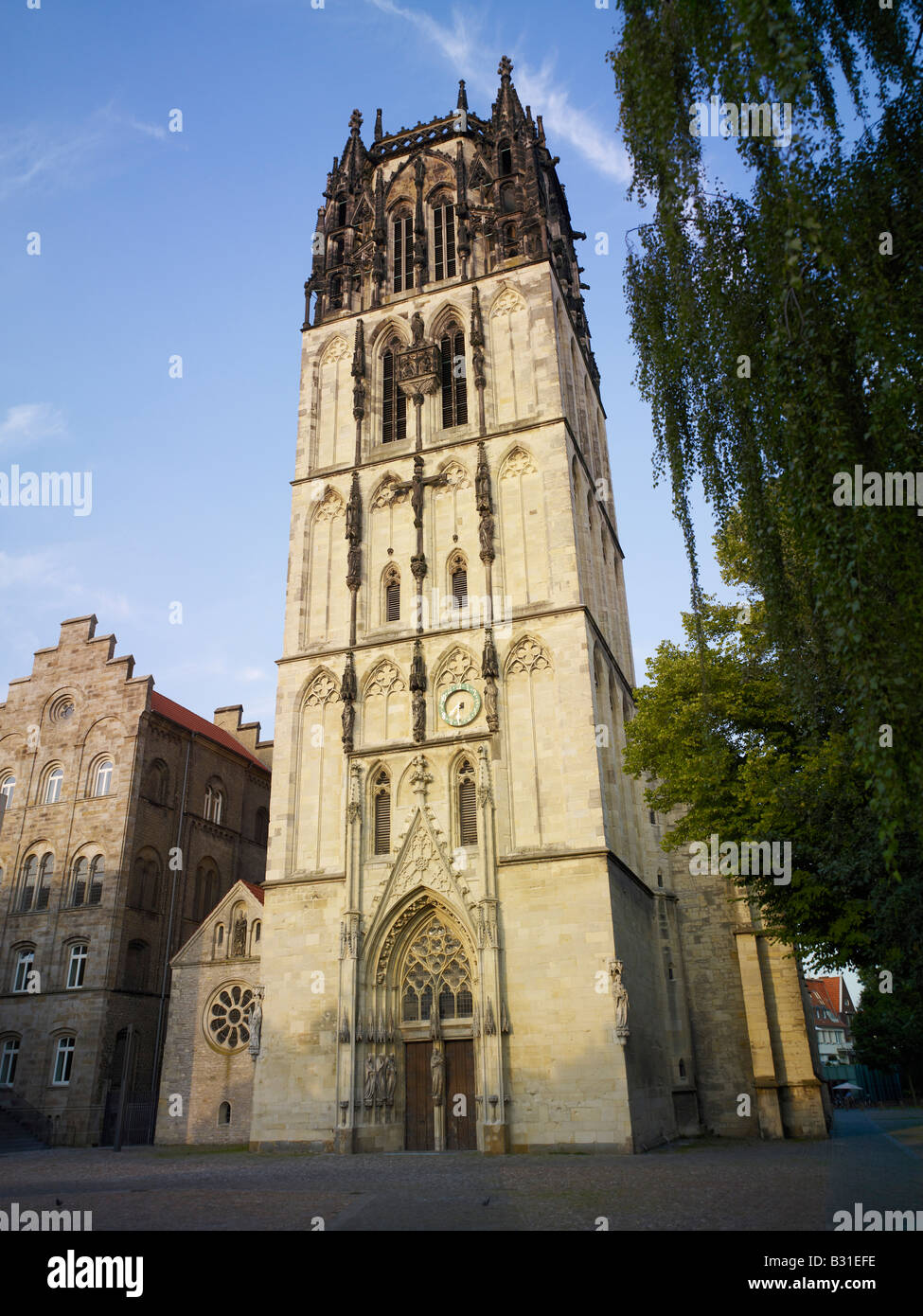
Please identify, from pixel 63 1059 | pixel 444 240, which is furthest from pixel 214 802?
pixel 444 240

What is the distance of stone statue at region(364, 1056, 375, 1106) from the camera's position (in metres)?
19.5

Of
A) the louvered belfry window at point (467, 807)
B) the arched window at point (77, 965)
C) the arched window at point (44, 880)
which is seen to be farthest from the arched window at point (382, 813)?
the arched window at point (44, 880)

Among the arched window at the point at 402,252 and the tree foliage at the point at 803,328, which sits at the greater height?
the arched window at the point at 402,252

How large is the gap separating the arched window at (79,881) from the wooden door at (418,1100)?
1411cm

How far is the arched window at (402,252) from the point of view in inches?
1153

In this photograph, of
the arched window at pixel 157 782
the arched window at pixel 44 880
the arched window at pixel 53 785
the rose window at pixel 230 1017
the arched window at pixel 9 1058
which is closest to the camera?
the rose window at pixel 230 1017

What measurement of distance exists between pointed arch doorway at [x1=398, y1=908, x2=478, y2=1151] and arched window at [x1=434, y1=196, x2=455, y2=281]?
63.1 ft

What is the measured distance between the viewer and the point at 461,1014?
2006 centimetres

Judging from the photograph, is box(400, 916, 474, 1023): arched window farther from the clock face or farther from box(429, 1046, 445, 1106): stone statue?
the clock face

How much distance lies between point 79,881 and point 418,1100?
15066mm

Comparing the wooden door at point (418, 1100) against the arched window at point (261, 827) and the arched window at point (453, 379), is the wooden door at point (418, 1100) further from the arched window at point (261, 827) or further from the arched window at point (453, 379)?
the arched window at point (261, 827)

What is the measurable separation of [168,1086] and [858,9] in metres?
25.4

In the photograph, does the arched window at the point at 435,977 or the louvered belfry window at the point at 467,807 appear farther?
the louvered belfry window at the point at 467,807

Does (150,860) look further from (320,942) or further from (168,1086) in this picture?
(320,942)
